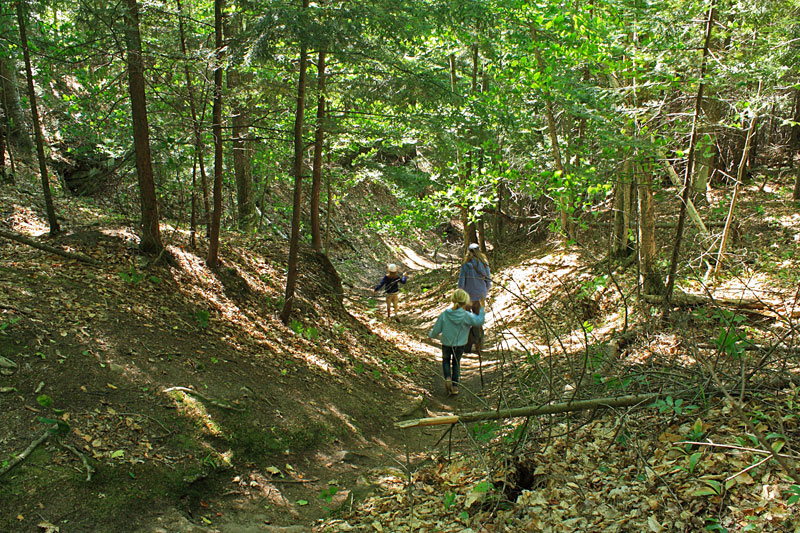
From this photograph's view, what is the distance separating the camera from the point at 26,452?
4285 mm

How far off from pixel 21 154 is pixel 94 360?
1166 centimetres

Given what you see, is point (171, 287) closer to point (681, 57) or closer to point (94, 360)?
point (94, 360)

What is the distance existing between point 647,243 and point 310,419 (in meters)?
6.68

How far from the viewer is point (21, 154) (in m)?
13.9

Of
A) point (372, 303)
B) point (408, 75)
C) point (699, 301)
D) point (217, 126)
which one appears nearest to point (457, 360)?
point (699, 301)

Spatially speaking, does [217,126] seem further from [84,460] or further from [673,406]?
[673,406]

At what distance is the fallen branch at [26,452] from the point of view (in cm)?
409

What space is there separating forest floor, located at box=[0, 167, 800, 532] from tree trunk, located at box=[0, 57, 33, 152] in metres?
4.67

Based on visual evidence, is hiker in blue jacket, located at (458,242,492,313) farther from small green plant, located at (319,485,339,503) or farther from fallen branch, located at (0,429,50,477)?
fallen branch, located at (0,429,50,477)

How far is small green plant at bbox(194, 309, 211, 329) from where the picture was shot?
7.75 meters

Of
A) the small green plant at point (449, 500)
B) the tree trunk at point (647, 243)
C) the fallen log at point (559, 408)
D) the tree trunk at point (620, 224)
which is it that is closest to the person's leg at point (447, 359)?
the tree trunk at point (647, 243)

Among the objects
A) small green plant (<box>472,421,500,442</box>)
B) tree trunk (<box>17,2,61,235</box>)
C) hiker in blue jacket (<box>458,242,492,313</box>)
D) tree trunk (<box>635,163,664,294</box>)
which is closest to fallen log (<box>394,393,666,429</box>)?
small green plant (<box>472,421,500,442</box>)

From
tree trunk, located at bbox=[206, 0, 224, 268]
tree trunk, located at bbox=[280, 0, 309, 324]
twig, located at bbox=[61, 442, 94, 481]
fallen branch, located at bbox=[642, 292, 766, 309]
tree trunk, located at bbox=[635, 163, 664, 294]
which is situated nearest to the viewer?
twig, located at bbox=[61, 442, 94, 481]

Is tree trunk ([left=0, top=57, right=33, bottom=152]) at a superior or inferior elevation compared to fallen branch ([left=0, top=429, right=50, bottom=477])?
superior
